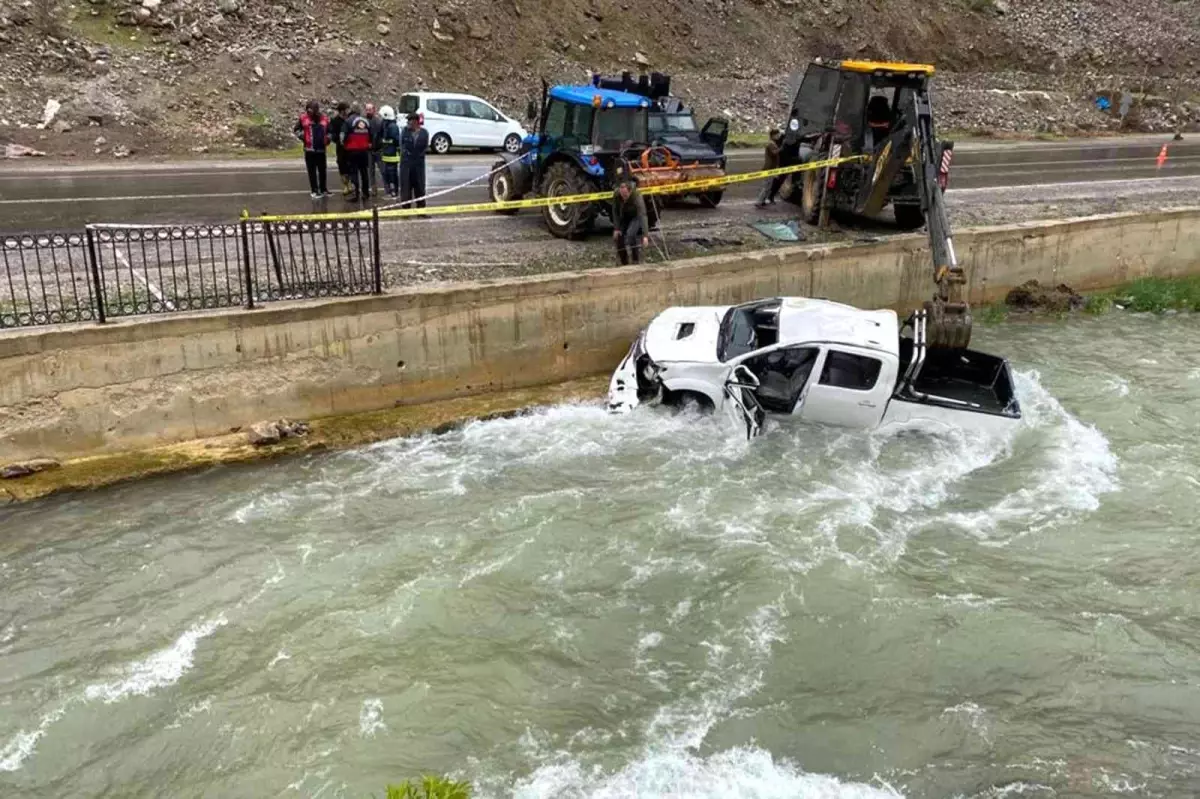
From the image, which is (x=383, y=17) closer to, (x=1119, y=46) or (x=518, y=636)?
(x=518, y=636)

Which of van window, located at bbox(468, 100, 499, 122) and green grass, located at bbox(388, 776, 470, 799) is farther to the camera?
van window, located at bbox(468, 100, 499, 122)

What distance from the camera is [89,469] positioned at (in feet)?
30.3

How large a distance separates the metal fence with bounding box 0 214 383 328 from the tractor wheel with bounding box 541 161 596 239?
3110mm

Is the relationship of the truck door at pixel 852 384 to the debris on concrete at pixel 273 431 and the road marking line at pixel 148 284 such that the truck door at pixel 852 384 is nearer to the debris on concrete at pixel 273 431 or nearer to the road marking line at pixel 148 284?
the debris on concrete at pixel 273 431

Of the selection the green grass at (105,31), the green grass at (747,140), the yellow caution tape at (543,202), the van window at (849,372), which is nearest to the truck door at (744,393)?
the van window at (849,372)

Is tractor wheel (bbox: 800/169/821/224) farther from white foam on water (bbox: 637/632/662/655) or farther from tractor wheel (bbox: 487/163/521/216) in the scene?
white foam on water (bbox: 637/632/662/655)

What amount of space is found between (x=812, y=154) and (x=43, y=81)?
692 inches

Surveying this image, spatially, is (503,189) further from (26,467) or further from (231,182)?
(26,467)

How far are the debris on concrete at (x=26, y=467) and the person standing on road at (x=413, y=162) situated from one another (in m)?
6.81

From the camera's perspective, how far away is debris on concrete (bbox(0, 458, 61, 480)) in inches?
352

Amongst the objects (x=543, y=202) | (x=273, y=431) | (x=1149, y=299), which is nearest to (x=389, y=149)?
(x=543, y=202)

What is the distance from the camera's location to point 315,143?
50.4ft

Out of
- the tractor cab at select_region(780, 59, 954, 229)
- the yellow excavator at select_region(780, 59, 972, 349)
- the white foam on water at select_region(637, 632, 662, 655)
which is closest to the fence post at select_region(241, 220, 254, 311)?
the white foam on water at select_region(637, 632, 662, 655)

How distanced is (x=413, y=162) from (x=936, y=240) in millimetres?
7638
